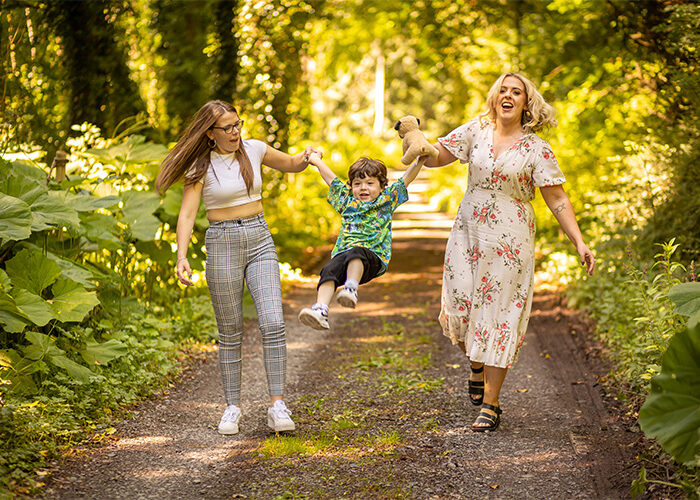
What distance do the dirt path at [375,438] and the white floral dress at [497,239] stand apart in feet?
2.04

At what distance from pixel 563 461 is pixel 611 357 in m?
2.14

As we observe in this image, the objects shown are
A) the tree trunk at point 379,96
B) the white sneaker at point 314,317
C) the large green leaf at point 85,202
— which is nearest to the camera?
the white sneaker at point 314,317

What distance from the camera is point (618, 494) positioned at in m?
3.93

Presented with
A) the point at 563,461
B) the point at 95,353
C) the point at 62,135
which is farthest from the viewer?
the point at 62,135

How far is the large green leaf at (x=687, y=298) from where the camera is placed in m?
3.93

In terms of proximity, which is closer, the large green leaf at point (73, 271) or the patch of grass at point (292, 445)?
the patch of grass at point (292, 445)

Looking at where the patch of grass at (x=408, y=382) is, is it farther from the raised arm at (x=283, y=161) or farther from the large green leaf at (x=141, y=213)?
the large green leaf at (x=141, y=213)

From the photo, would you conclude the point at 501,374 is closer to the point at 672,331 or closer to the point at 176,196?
the point at 672,331

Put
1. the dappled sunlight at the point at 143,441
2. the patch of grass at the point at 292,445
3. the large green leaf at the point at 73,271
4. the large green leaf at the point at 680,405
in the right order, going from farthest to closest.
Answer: the large green leaf at the point at 73,271 → the dappled sunlight at the point at 143,441 → the patch of grass at the point at 292,445 → the large green leaf at the point at 680,405

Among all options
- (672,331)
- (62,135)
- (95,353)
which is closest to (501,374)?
(672,331)

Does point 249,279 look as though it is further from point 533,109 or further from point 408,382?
point 533,109

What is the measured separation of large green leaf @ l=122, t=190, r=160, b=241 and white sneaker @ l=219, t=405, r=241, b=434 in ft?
6.59

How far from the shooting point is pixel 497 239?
4848 millimetres

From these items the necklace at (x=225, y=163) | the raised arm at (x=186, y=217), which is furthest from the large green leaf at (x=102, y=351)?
the necklace at (x=225, y=163)
